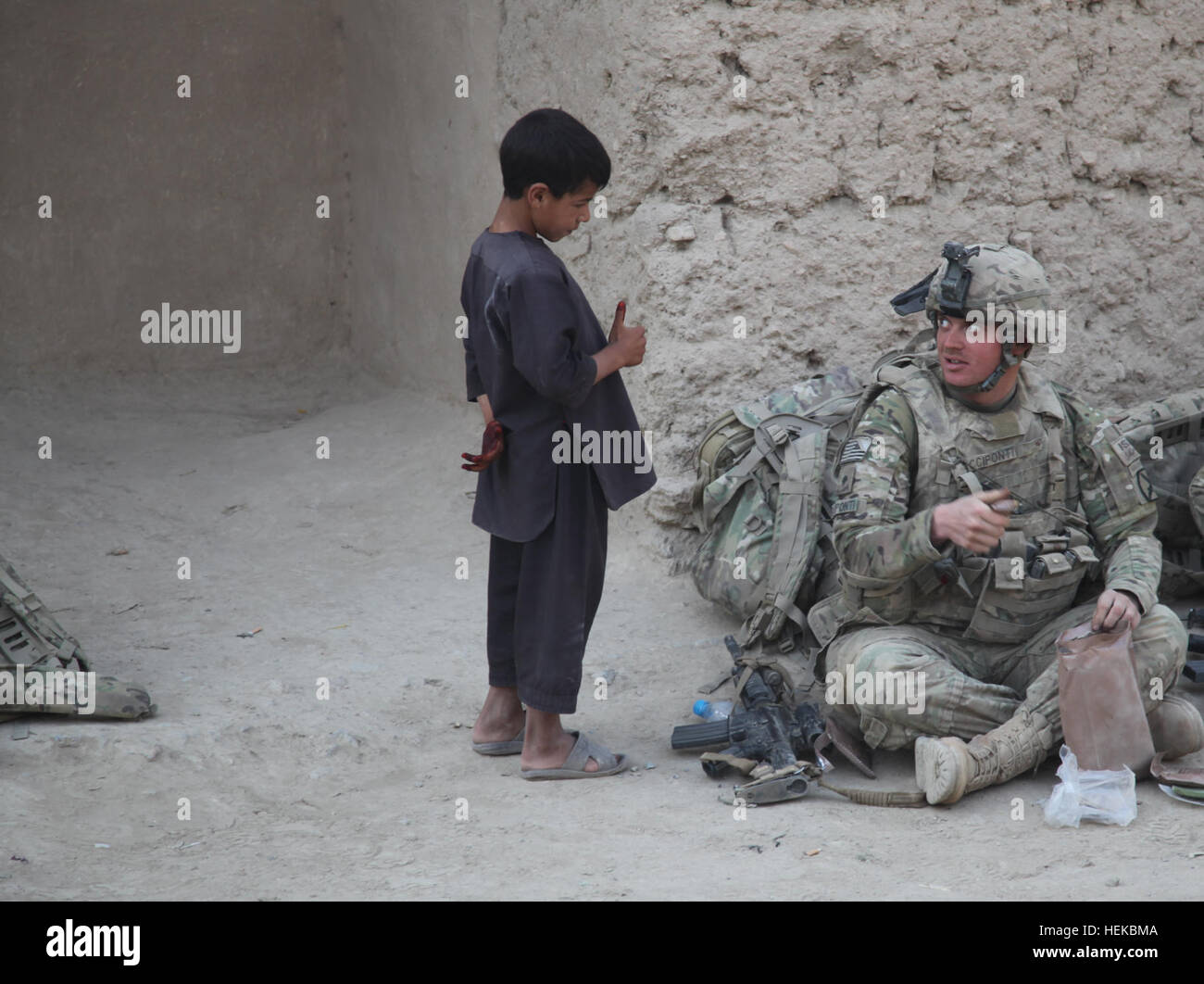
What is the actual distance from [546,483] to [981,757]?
1.23 meters

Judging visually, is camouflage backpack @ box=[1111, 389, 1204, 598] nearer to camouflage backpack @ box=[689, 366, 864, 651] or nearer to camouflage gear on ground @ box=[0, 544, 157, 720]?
camouflage backpack @ box=[689, 366, 864, 651]

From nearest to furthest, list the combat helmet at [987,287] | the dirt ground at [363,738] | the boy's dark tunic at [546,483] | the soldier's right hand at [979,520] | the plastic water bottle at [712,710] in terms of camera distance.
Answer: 1. the dirt ground at [363,738]
2. the soldier's right hand at [979,520]
3. the boy's dark tunic at [546,483]
4. the combat helmet at [987,287]
5. the plastic water bottle at [712,710]

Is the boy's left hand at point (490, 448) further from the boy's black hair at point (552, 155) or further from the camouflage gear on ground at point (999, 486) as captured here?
the camouflage gear on ground at point (999, 486)

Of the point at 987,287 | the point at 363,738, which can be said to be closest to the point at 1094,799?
the point at 987,287

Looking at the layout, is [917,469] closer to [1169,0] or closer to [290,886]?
[290,886]

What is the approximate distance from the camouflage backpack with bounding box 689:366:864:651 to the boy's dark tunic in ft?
2.87

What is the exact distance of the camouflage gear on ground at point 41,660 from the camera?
11.6 ft

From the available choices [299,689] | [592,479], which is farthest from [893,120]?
[299,689]

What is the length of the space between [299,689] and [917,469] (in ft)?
6.13

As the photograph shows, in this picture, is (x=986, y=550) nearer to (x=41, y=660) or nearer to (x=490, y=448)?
(x=490, y=448)

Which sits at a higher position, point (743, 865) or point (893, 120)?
point (893, 120)

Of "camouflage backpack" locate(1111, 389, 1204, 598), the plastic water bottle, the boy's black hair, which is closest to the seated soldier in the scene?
the plastic water bottle

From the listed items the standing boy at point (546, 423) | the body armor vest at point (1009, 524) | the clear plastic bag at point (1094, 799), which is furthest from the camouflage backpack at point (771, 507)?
the clear plastic bag at point (1094, 799)

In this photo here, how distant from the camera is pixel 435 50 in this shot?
588 centimetres
